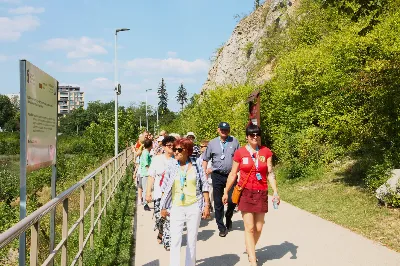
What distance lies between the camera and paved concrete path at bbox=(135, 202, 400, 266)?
618 cm

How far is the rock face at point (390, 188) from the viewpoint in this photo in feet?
30.0

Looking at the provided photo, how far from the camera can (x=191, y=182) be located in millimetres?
5332

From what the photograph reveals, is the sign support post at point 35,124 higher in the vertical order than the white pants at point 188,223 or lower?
higher

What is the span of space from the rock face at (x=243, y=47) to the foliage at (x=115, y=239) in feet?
132

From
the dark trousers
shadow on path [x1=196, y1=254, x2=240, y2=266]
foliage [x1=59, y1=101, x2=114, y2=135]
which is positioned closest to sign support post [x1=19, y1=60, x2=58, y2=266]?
shadow on path [x1=196, y1=254, x2=240, y2=266]

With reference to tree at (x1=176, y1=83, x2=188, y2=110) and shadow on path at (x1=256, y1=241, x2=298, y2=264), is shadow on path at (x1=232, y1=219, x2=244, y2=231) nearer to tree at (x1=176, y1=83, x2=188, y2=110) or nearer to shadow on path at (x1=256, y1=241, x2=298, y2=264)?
shadow on path at (x1=256, y1=241, x2=298, y2=264)

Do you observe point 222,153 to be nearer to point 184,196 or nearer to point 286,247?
point 286,247

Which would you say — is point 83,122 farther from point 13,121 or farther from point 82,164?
point 82,164

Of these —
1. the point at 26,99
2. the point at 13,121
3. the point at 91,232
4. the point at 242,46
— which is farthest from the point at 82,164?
the point at 13,121

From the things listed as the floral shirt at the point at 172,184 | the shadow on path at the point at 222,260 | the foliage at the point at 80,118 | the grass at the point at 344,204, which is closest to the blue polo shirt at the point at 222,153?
the shadow on path at the point at 222,260

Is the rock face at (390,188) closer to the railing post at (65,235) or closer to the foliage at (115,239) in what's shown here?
the foliage at (115,239)

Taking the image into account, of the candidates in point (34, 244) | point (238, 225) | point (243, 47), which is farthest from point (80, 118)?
point (34, 244)

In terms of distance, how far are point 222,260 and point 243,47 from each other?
177 feet

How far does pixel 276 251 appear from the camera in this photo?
6.74 m
